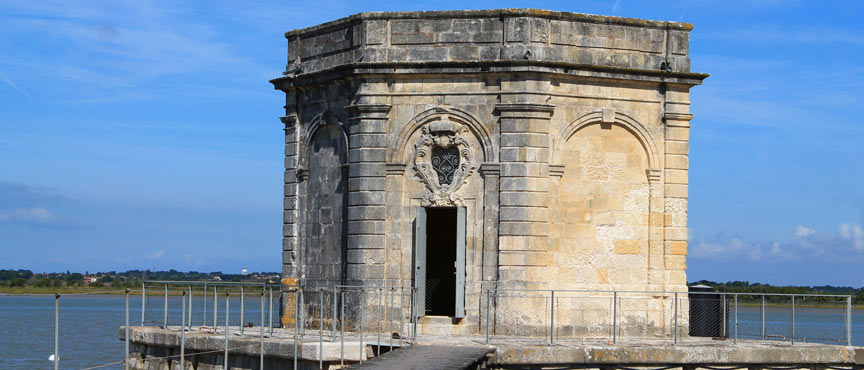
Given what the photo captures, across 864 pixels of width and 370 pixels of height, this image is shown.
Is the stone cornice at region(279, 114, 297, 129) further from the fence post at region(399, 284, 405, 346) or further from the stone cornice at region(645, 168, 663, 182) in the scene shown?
the stone cornice at region(645, 168, 663, 182)

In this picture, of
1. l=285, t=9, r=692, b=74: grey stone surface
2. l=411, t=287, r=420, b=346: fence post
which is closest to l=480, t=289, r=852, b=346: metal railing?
l=411, t=287, r=420, b=346: fence post

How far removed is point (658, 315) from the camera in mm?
23062

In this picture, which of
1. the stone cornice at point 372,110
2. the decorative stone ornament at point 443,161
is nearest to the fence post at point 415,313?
the decorative stone ornament at point 443,161

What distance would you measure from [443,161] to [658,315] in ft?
16.6

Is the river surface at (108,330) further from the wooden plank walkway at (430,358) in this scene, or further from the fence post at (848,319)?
the wooden plank walkway at (430,358)

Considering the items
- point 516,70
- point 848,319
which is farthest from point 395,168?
point 848,319

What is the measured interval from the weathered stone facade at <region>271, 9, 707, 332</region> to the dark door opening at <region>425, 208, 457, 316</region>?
319 centimetres

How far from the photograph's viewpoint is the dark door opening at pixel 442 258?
25922mm

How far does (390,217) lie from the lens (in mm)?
22656

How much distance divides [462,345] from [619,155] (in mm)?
5923

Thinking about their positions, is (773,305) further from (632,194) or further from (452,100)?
(452,100)

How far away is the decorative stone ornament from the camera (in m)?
22.5

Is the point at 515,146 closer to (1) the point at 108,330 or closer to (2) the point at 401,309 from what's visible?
(2) the point at 401,309

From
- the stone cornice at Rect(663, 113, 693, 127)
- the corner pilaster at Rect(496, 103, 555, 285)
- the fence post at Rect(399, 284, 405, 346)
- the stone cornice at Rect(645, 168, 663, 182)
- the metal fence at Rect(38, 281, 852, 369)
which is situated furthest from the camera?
the stone cornice at Rect(663, 113, 693, 127)
